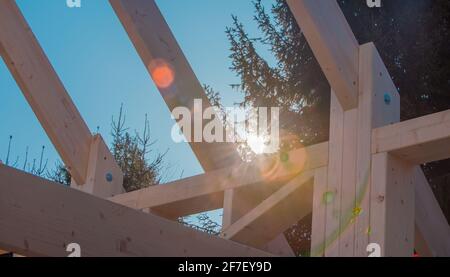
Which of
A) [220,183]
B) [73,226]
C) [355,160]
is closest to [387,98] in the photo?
[355,160]

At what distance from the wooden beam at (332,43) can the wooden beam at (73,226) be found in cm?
89

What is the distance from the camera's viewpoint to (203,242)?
175cm

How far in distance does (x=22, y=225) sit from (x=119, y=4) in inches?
59.3

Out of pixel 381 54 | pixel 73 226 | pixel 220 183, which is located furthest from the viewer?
pixel 381 54

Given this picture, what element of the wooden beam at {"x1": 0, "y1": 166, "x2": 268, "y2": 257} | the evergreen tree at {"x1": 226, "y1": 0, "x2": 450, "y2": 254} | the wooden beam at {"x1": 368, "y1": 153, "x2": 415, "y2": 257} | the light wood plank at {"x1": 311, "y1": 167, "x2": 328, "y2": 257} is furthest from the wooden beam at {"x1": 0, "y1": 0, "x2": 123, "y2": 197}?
the evergreen tree at {"x1": 226, "y1": 0, "x2": 450, "y2": 254}

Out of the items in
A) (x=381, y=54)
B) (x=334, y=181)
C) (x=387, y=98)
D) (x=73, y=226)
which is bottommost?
(x=73, y=226)

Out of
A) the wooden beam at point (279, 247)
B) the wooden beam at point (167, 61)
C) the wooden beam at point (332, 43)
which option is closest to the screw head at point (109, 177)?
the wooden beam at point (167, 61)

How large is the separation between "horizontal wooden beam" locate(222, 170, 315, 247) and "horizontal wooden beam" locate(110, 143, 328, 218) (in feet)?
0.15

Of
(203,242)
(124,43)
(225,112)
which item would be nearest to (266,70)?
(225,112)

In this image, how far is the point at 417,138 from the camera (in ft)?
7.27

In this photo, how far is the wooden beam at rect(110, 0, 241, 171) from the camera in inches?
113

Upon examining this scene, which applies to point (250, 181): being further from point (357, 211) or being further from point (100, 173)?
point (100, 173)

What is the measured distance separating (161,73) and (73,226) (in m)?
1.48

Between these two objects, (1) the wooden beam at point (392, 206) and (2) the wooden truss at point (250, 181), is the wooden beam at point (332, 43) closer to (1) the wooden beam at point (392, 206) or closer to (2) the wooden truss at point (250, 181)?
(2) the wooden truss at point (250, 181)
